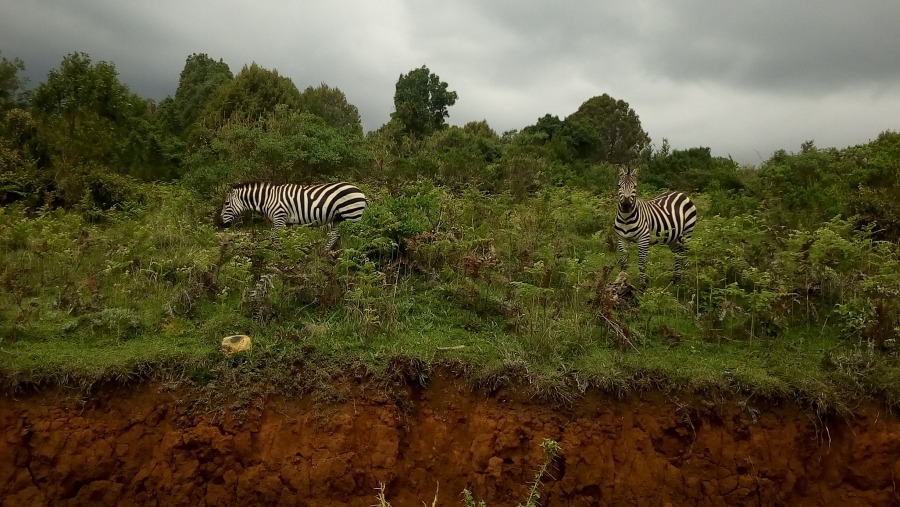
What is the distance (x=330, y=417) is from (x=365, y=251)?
10.3ft

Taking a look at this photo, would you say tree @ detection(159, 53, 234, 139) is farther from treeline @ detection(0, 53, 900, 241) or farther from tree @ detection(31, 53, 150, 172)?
tree @ detection(31, 53, 150, 172)

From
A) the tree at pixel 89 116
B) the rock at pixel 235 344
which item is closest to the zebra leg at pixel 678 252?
the rock at pixel 235 344

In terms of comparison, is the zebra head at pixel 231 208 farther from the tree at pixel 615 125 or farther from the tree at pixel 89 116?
the tree at pixel 615 125

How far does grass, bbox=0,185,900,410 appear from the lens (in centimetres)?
630

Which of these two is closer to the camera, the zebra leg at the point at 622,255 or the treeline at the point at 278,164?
the zebra leg at the point at 622,255

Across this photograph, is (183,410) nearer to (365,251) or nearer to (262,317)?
(262,317)

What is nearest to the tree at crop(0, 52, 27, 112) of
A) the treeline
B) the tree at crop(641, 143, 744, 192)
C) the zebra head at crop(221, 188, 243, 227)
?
the treeline

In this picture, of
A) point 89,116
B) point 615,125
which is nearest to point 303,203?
point 89,116

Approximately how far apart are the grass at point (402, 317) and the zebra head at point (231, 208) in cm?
238

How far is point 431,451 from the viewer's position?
242 inches

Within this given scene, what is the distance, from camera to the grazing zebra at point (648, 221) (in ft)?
30.1

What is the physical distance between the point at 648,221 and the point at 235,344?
6.61 m

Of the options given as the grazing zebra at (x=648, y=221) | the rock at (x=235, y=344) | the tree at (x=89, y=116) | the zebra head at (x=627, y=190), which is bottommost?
the rock at (x=235, y=344)

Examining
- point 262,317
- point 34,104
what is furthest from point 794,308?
point 34,104
